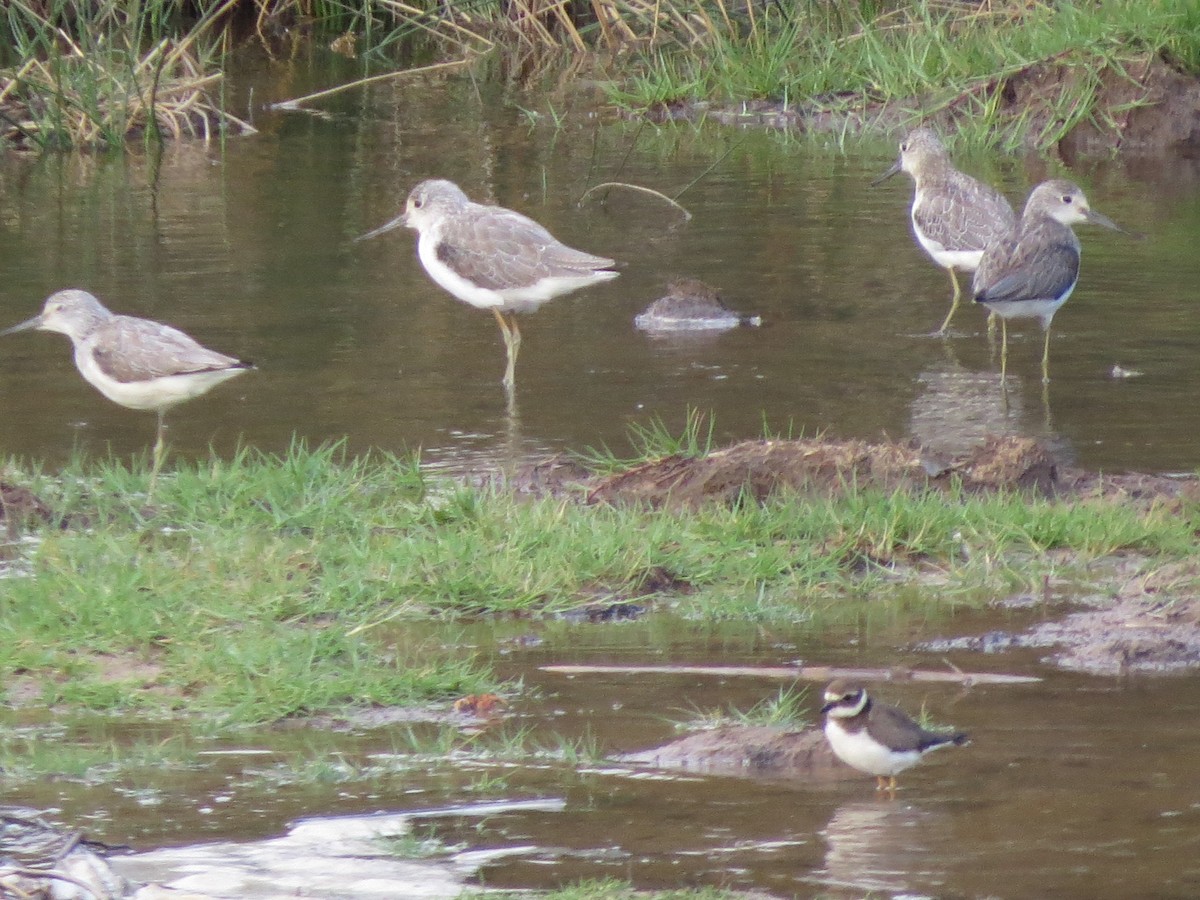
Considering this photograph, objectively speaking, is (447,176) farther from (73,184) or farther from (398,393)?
(398,393)

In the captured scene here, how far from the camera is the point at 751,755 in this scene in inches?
188

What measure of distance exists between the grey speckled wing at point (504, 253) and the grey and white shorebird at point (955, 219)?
2142 mm

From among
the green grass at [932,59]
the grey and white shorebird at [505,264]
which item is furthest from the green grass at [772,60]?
the grey and white shorebird at [505,264]

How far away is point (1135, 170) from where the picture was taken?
14.7 metres

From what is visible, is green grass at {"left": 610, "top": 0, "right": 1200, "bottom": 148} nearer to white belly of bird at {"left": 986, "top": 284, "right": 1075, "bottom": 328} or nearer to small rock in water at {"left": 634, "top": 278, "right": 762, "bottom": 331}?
small rock in water at {"left": 634, "top": 278, "right": 762, "bottom": 331}

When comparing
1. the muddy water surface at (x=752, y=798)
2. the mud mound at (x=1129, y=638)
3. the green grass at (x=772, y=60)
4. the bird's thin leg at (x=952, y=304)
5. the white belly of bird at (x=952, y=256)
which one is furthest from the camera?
the green grass at (x=772, y=60)

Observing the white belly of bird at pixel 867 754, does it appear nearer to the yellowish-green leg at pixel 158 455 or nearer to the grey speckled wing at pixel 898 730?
the grey speckled wing at pixel 898 730

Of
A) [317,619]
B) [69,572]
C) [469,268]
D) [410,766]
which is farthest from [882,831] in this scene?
[469,268]

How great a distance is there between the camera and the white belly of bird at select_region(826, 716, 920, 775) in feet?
14.7

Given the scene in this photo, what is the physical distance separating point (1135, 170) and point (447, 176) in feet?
17.1

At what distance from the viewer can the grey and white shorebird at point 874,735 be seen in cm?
447

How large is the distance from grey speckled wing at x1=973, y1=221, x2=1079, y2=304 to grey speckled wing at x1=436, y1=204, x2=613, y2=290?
1.90 m

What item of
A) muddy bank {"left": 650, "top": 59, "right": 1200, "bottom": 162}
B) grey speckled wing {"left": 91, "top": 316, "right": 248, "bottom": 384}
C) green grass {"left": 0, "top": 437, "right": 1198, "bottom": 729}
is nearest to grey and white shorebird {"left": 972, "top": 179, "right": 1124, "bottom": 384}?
green grass {"left": 0, "top": 437, "right": 1198, "bottom": 729}

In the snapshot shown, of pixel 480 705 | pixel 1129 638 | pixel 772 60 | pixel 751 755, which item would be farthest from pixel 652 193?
pixel 751 755
